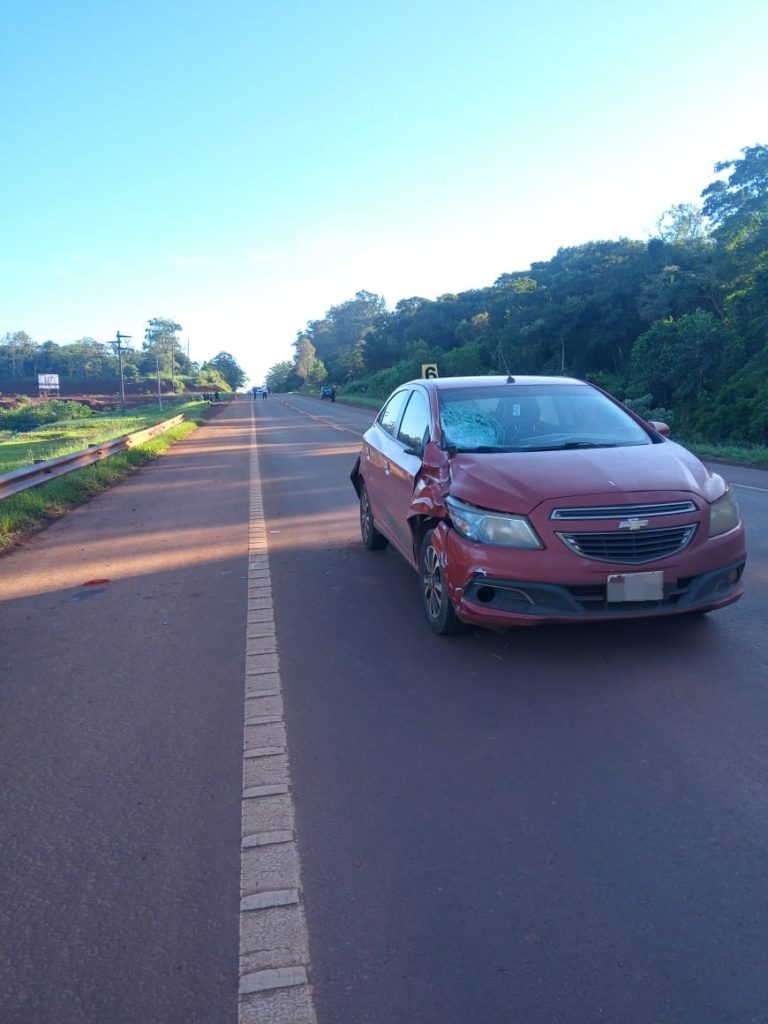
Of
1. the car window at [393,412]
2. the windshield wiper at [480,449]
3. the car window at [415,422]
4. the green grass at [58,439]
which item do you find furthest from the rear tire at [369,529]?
the green grass at [58,439]

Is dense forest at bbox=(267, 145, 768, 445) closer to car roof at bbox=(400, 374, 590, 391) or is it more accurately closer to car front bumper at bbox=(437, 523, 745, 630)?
car roof at bbox=(400, 374, 590, 391)

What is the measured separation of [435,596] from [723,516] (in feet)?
6.08

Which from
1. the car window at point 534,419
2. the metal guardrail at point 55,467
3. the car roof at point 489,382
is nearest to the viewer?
the car window at point 534,419

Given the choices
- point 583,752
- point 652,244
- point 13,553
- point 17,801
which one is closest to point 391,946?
point 583,752

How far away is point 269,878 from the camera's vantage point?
317 cm

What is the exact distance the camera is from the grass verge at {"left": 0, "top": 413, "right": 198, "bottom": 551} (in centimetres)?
1105

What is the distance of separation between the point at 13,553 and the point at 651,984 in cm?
881

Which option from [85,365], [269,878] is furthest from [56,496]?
[85,365]

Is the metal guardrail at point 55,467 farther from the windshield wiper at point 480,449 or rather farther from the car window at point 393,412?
the windshield wiper at point 480,449

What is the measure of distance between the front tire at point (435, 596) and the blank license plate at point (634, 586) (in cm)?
103

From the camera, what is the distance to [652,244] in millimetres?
41531

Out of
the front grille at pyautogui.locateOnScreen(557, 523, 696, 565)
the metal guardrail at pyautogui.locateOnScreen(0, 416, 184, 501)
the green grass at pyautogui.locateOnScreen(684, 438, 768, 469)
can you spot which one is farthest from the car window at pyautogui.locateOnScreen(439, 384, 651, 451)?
the green grass at pyautogui.locateOnScreen(684, 438, 768, 469)

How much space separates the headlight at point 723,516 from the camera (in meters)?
5.23

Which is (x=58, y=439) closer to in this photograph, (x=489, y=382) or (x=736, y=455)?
(x=736, y=455)
